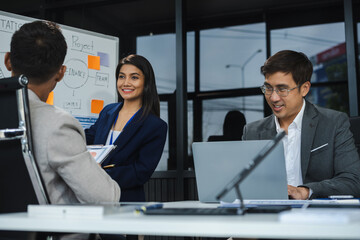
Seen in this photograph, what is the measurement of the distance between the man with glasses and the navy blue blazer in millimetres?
553

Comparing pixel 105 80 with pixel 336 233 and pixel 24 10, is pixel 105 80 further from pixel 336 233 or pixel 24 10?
pixel 336 233

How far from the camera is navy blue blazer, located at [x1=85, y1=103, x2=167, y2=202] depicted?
2.48 meters

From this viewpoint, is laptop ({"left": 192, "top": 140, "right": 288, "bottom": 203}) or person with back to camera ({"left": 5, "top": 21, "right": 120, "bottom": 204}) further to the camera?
laptop ({"left": 192, "top": 140, "right": 288, "bottom": 203})

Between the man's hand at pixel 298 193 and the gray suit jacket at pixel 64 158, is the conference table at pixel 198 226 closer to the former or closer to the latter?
the gray suit jacket at pixel 64 158

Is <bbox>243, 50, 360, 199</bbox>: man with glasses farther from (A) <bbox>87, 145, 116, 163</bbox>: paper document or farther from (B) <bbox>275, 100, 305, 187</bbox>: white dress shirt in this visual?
(A) <bbox>87, 145, 116, 163</bbox>: paper document

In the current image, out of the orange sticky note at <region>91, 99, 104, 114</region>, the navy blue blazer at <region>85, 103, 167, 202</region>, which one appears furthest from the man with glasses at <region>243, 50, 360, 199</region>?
the orange sticky note at <region>91, 99, 104, 114</region>

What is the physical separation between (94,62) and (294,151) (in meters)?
2.10

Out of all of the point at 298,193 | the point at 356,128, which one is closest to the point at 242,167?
the point at 298,193

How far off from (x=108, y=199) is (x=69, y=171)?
0.17 meters

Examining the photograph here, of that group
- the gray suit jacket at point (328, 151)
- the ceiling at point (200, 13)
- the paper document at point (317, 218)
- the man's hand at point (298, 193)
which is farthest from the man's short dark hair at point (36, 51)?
the ceiling at point (200, 13)

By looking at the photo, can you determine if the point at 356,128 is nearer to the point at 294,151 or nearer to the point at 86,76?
the point at 294,151

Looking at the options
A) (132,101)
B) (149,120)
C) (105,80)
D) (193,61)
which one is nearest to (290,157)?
(149,120)

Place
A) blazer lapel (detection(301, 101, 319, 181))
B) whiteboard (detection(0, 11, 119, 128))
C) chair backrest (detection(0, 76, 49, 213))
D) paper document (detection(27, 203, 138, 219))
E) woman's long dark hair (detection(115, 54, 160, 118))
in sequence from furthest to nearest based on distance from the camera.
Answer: whiteboard (detection(0, 11, 119, 128)) → woman's long dark hair (detection(115, 54, 160, 118)) → blazer lapel (detection(301, 101, 319, 181)) → chair backrest (detection(0, 76, 49, 213)) → paper document (detection(27, 203, 138, 219))

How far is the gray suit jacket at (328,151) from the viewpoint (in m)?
2.08
